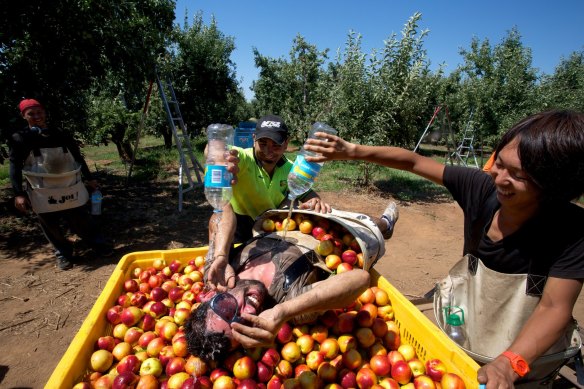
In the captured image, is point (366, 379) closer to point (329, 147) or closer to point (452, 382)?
point (452, 382)

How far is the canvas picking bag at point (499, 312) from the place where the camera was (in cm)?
177

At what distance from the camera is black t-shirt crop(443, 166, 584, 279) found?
63.3 inches

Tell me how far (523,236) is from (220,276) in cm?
205

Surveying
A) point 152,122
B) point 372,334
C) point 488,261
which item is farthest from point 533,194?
point 152,122

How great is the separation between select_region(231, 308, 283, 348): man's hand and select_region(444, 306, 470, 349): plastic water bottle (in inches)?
48.1

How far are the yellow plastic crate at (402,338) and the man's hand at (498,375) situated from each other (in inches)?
11.4

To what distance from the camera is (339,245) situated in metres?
2.95

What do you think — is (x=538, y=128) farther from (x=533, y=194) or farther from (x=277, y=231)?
(x=277, y=231)

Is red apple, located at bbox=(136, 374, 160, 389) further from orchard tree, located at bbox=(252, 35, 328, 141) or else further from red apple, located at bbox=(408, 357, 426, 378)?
orchard tree, located at bbox=(252, 35, 328, 141)

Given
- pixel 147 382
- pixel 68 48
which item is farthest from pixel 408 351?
pixel 68 48

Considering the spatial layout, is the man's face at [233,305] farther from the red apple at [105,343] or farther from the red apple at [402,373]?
the red apple at [402,373]

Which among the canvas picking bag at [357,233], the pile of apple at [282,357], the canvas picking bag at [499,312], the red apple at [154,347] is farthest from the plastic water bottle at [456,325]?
the red apple at [154,347]

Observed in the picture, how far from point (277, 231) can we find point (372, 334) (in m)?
1.23

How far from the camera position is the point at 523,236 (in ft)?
5.80
